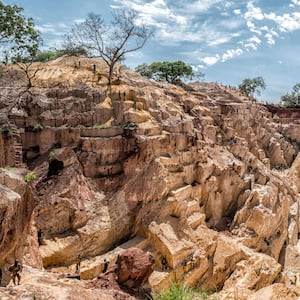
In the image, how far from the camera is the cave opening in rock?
1655 centimetres

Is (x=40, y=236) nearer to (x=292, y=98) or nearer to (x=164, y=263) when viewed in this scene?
(x=164, y=263)

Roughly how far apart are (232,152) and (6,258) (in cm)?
2036

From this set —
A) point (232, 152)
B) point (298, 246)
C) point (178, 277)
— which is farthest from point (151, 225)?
point (298, 246)

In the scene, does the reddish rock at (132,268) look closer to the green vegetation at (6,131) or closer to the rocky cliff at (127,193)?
Answer: the rocky cliff at (127,193)

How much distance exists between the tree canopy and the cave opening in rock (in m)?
30.8

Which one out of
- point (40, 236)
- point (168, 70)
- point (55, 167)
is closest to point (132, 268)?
point (40, 236)

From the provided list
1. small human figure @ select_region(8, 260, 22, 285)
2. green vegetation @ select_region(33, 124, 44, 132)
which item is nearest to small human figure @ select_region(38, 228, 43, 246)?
small human figure @ select_region(8, 260, 22, 285)

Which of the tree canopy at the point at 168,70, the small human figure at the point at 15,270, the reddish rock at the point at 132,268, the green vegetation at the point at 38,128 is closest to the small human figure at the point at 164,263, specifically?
the reddish rock at the point at 132,268

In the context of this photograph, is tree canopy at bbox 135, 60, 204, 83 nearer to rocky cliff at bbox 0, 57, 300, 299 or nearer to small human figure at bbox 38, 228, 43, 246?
rocky cliff at bbox 0, 57, 300, 299

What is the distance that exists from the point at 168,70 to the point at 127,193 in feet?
104

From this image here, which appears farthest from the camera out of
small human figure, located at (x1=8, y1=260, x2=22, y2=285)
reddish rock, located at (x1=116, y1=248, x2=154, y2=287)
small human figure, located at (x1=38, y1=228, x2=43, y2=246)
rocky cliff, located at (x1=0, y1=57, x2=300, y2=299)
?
rocky cliff, located at (x1=0, y1=57, x2=300, y2=299)

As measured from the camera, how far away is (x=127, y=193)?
55.8 ft

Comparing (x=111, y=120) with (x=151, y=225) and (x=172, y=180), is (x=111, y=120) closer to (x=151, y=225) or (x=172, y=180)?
(x=172, y=180)

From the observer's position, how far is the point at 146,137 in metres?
18.5
